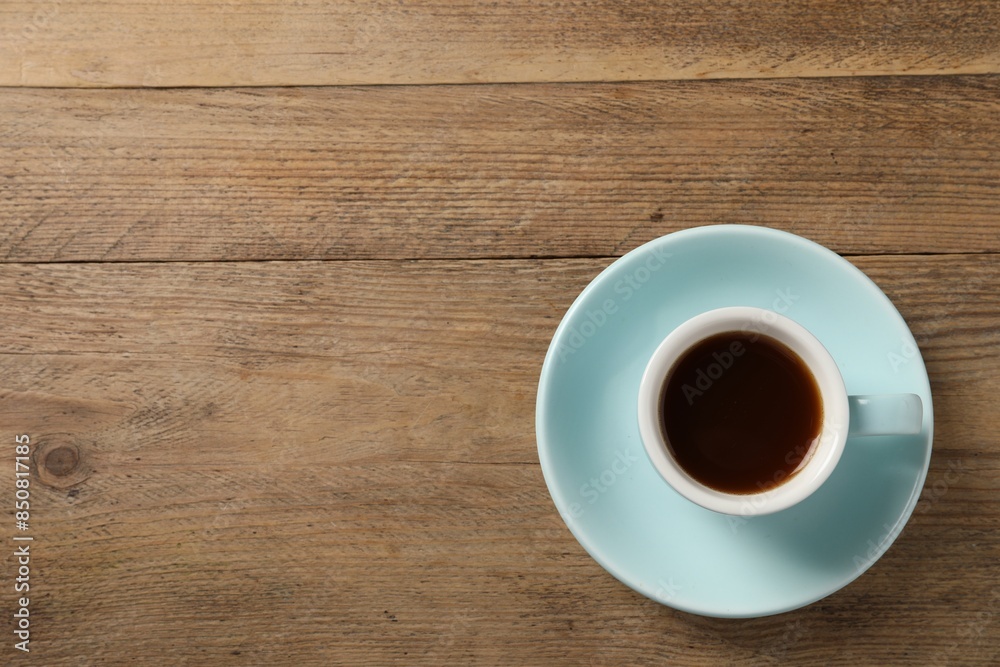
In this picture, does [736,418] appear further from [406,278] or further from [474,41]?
[474,41]

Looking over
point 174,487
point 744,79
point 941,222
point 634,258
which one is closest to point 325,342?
point 174,487

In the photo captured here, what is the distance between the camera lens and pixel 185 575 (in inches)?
32.9

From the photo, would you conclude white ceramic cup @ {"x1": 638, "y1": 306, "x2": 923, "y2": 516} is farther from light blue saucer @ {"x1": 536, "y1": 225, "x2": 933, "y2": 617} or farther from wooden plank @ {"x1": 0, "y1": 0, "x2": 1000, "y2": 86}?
wooden plank @ {"x1": 0, "y1": 0, "x2": 1000, "y2": 86}

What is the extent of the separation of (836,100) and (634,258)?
33 cm

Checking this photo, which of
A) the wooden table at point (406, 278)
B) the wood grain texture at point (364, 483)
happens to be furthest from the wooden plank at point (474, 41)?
the wood grain texture at point (364, 483)

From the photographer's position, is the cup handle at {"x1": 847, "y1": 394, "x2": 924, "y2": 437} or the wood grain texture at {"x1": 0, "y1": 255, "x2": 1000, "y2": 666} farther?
the wood grain texture at {"x1": 0, "y1": 255, "x2": 1000, "y2": 666}

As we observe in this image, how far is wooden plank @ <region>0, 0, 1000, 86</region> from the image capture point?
2.79ft

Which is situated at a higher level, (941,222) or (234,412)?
(941,222)

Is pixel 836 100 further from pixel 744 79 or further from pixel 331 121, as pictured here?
pixel 331 121

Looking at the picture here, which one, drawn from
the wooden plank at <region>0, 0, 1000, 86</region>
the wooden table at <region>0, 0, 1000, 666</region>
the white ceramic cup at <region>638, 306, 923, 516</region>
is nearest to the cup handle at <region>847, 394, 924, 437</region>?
the white ceramic cup at <region>638, 306, 923, 516</region>

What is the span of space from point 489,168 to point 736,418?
37 centimetres

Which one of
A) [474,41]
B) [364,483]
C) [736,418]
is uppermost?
[474,41]

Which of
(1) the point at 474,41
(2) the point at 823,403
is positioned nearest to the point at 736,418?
(2) the point at 823,403

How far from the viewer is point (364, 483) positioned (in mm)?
830
